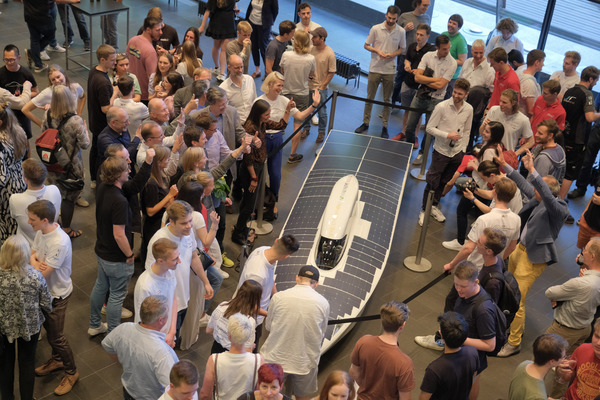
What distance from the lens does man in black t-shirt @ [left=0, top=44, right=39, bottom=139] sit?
8.41 metres

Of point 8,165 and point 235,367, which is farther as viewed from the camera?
point 8,165

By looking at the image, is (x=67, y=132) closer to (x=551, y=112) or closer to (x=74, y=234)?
(x=74, y=234)

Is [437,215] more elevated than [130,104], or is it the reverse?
[130,104]

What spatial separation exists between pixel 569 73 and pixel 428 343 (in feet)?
16.1

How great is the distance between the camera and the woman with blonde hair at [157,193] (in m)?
6.39

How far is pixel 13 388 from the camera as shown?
18.4ft

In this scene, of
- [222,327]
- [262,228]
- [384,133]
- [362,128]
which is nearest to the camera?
[222,327]

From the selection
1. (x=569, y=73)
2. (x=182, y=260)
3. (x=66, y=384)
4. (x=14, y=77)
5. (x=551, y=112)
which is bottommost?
(x=66, y=384)

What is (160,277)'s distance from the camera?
5172 mm

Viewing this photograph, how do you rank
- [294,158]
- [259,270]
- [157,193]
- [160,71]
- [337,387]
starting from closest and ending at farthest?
[337,387]
[259,270]
[157,193]
[160,71]
[294,158]

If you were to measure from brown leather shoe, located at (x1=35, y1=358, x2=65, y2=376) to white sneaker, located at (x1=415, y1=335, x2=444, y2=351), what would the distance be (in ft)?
11.1

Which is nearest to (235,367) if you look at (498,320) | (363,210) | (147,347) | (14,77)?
(147,347)

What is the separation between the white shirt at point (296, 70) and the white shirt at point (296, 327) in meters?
5.08

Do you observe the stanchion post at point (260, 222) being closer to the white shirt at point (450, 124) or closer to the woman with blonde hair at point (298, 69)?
the woman with blonde hair at point (298, 69)
